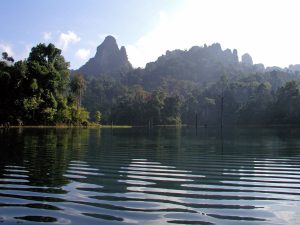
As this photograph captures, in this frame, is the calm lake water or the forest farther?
the forest

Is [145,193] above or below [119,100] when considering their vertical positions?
below

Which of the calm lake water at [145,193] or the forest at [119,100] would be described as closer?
the calm lake water at [145,193]

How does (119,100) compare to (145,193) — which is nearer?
(145,193)

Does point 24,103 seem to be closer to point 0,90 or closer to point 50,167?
point 0,90

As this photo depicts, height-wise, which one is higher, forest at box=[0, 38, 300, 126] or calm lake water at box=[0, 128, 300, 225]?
forest at box=[0, 38, 300, 126]

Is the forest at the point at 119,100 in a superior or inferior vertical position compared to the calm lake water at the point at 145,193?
superior

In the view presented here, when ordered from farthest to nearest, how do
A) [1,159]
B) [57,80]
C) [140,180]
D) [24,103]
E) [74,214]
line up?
[57,80] < [24,103] < [1,159] < [140,180] < [74,214]

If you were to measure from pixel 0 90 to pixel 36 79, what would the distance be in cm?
688

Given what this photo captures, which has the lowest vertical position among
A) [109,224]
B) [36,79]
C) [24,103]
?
[109,224]

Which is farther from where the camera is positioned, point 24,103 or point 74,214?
point 24,103

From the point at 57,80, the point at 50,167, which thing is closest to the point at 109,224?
the point at 50,167

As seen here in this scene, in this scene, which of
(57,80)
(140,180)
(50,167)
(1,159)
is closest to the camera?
(140,180)

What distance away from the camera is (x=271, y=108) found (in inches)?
4902

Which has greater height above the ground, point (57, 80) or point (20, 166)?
point (57, 80)
